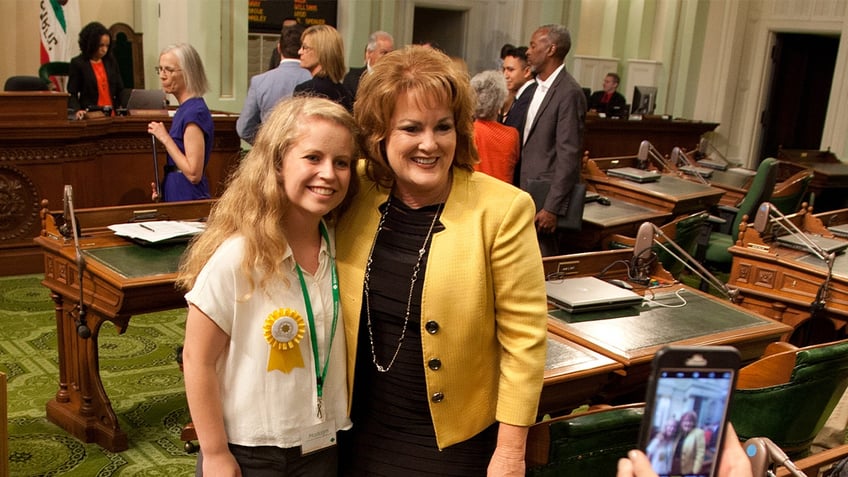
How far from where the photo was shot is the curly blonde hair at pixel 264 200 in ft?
5.22

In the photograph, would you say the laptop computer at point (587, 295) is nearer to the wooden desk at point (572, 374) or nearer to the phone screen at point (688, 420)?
the wooden desk at point (572, 374)

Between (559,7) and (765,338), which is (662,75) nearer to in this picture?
(559,7)

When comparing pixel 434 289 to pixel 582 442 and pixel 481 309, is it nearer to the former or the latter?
pixel 481 309

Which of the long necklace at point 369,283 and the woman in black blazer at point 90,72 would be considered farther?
the woman in black blazer at point 90,72

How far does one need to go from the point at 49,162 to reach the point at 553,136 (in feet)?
11.3

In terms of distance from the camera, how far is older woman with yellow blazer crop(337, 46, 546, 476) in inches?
64.8

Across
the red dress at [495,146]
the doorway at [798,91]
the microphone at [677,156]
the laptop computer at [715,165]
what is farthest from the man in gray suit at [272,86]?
the doorway at [798,91]

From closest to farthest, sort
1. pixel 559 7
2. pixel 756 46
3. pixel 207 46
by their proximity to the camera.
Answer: pixel 207 46 < pixel 559 7 < pixel 756 46

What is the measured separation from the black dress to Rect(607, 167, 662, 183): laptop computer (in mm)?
4712

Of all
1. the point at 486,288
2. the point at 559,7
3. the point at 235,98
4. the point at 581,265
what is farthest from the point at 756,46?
the point at 486,288

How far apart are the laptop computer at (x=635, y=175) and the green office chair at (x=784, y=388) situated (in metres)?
3.76

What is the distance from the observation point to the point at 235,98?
8789 millimetres

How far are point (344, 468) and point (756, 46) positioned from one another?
12265 mm

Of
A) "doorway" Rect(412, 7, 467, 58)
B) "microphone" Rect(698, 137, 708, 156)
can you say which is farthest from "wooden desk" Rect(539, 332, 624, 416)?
"doorway" Rect(412, 7, 467, 58)
